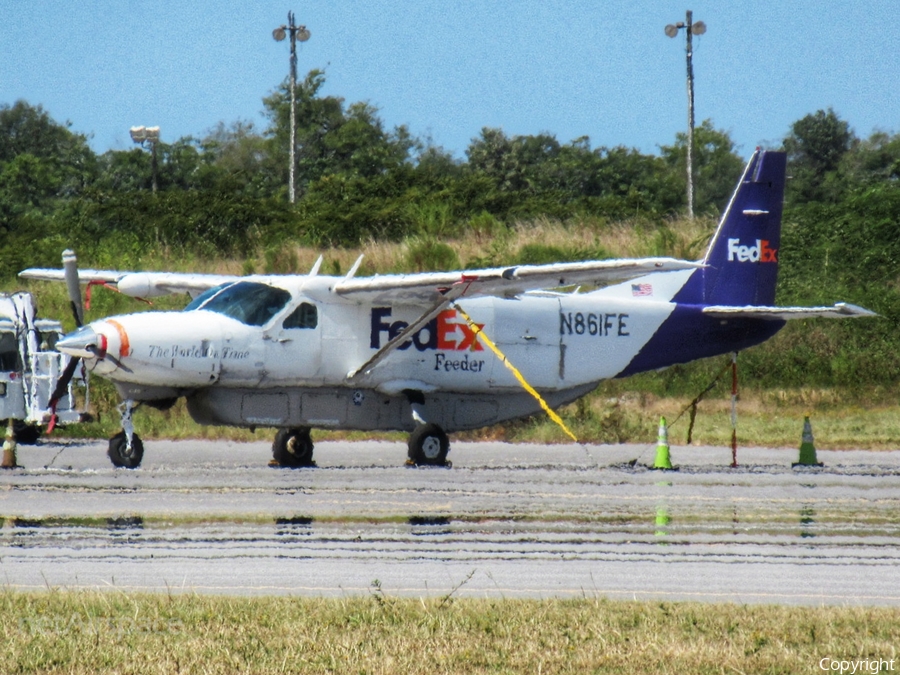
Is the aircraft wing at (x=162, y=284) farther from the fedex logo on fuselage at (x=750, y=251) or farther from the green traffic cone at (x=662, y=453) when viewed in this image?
the fedex logo on fuselage at (x=750, y=251)

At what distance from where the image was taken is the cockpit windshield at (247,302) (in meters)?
18.3

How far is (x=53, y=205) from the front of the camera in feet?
169

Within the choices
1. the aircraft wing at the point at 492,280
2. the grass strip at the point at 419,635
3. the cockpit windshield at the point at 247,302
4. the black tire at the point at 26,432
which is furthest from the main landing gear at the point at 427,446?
the grass strip at the point at 419,635

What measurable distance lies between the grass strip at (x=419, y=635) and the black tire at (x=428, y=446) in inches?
419

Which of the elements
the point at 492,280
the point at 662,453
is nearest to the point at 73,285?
the point at 492,280

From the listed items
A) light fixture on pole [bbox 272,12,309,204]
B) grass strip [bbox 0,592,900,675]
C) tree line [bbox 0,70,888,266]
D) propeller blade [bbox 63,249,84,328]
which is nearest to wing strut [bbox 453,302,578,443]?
propeller blade [bbox 63,249,84,328]

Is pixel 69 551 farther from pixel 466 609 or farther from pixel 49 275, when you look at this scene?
pixel 49 275

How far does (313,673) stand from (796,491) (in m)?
9.56

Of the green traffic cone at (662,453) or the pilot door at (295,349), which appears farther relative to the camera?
the pilot door at (295,349)

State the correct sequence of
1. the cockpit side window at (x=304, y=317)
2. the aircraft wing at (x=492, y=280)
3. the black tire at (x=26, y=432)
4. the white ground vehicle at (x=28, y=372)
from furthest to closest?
1. the black tire at (x=26, y=432)
2. the white ground vehicle at (x=28, y=372)
3. the cockpit side window at (x=304, y=317)
4. the aircraft wing at (x=492, y=280)

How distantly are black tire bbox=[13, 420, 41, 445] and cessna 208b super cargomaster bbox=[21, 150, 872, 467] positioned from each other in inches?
112

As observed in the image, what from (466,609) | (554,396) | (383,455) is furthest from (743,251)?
(466,609)

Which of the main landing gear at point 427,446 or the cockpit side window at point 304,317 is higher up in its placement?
the cockpit side window at point 304,317

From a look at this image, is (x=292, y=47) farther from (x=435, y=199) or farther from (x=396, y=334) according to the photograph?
(x=396, y=334)
